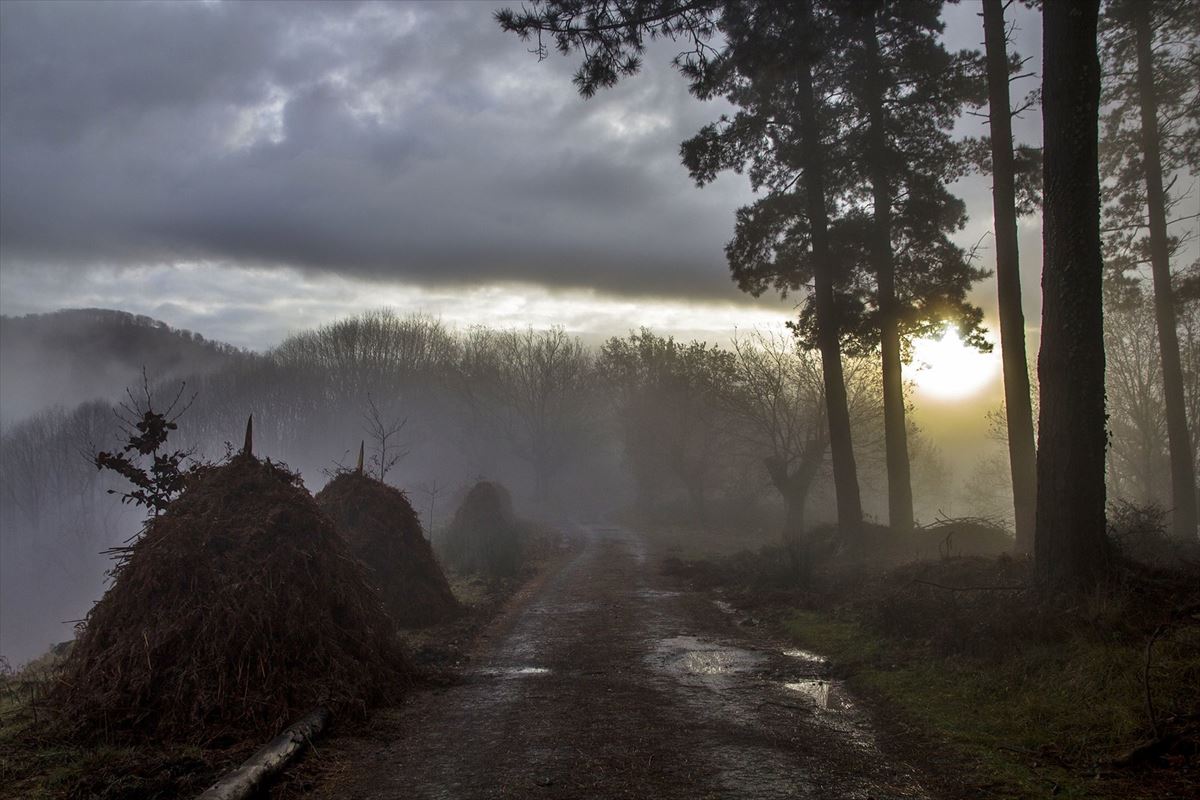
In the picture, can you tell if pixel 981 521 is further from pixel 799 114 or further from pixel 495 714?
pixel 495 714

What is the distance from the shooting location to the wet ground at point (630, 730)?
5.32 m

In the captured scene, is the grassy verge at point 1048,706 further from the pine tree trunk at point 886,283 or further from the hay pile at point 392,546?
the pine tree trunk at point 886,283

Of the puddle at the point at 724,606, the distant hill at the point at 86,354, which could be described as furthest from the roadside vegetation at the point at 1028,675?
the distant hill at the point at 86,354

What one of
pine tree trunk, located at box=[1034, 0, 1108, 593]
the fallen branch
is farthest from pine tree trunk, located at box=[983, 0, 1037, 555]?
the fallen branch

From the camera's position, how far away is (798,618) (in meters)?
11.9

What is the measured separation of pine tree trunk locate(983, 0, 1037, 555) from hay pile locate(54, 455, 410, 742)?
1156 centimetres

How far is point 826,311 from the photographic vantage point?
17875 mm

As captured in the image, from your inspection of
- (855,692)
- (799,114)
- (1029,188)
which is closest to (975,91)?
(1029,188)

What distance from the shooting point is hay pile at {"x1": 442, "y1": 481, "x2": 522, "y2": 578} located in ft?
65.6

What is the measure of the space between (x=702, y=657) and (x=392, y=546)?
559 cm

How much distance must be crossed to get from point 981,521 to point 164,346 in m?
127

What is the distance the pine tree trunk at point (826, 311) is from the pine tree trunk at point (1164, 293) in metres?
8.42

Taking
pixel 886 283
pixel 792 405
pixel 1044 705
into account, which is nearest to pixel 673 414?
pixel 792 405

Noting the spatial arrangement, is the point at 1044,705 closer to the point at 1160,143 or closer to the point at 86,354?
the point at 1160,143
